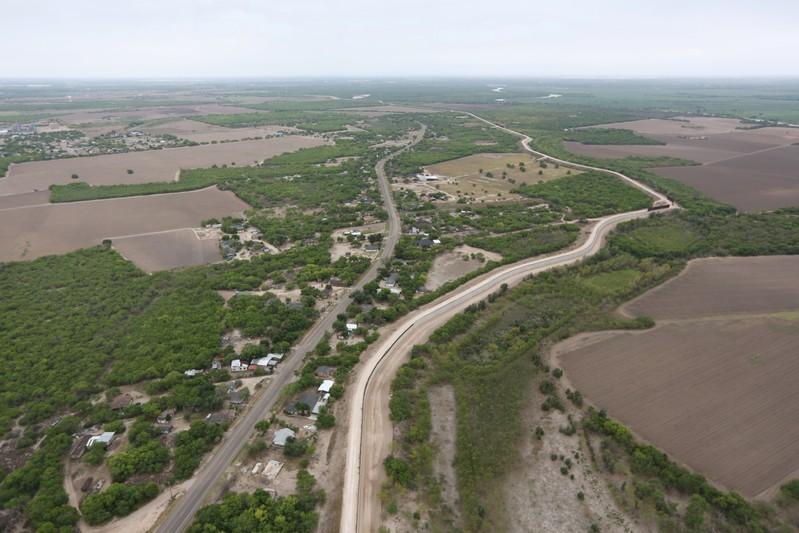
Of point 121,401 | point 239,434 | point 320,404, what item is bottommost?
point 239,434

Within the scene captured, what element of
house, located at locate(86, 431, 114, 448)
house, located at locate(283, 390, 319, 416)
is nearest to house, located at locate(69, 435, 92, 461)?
house, located at locate(86, 431, 114, 448)

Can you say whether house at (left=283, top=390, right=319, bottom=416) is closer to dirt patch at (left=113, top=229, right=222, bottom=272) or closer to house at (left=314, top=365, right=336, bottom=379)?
house at (left=314, top=365, right=336, bottom=379)

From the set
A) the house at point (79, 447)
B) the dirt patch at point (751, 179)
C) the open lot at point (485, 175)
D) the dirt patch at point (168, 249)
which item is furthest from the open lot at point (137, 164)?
the dirt patch at point (751, 179)

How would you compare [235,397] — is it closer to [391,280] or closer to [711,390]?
[391,280]

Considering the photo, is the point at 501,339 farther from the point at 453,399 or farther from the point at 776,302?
the point at 776,302

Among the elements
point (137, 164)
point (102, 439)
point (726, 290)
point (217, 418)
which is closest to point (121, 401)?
point (102, 439)

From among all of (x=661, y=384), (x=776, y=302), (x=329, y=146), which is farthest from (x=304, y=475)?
(x=329, y=146)

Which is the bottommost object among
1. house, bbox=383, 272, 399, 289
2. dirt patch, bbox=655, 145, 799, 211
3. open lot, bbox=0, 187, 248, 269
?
house, bbox=383, 272, 399, 289
